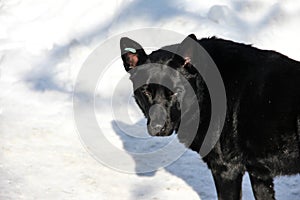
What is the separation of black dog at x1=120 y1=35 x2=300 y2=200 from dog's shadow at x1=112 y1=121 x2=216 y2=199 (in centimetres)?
64

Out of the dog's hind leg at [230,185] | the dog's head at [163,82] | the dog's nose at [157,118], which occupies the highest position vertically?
the dog's head at [163,82]

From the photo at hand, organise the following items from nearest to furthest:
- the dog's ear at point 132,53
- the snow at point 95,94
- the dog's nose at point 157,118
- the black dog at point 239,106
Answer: the black dog at point 239,106 → the dog's nose at point 157,118 → the dog's ear at point 132,53 → the snow at point 95,94

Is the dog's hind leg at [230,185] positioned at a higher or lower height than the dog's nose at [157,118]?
lower

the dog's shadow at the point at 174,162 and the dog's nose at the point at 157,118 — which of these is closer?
the dog's nose at the point at 157,118

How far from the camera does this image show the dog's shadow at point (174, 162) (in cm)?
538

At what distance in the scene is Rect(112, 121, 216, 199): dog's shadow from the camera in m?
5.38

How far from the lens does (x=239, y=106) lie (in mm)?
4418

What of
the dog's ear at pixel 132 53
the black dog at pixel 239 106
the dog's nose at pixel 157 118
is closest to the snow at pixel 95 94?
the black dog at pixel 239 106

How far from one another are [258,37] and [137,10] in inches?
74.3

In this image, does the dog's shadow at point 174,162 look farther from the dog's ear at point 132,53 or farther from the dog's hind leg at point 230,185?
the dog's ear at point 132,53

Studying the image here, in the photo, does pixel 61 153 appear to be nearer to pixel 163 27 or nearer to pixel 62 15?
pixel 163 27

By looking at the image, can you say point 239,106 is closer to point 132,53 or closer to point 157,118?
point 157,118

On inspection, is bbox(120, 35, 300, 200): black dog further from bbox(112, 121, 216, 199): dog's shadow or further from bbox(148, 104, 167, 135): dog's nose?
bbox(112, 121, 216, 199): dog's shadow

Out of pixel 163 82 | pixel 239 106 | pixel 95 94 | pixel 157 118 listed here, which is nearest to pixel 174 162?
pixel 157 118
